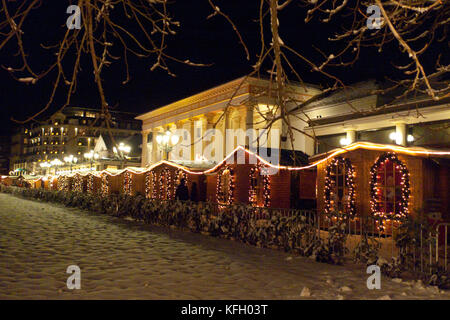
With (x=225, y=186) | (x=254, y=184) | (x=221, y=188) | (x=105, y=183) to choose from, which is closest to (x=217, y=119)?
(x=105, y=183)

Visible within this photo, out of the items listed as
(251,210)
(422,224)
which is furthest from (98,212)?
(422,224)

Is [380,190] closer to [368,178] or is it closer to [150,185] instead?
[368,178]

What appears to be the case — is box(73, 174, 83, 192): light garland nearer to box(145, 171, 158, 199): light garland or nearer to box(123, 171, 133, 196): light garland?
box(123, 171, 133, 196): light garland

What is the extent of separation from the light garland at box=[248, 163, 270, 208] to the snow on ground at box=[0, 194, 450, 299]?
6313 mm

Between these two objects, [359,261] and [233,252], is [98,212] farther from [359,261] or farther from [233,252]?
[359,261]

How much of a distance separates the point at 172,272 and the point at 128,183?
2458 cm

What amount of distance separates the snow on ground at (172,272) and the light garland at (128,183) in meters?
18.2

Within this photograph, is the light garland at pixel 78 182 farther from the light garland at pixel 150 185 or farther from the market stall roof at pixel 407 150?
the market stall roof at pixel 407 150

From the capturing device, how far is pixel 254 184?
20.1 m

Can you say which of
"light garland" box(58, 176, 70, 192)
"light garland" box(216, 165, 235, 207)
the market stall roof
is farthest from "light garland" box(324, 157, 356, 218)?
"light garland" box(58, 176, 70, 192)

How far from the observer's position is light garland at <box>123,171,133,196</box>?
3156 cm

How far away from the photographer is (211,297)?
6.46 metres

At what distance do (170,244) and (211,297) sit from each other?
5953mm

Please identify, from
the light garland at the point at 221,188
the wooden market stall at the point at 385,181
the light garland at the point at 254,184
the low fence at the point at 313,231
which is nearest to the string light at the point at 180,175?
the light garland at the point at 221,188
